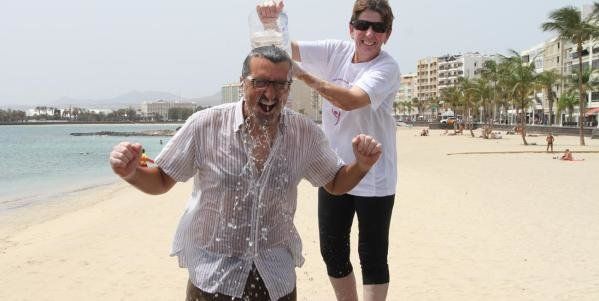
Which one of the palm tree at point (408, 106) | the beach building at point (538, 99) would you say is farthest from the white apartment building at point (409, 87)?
the beach building at point (538, 99)

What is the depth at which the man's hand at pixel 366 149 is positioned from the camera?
255 cm

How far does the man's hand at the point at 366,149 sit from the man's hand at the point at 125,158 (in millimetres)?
908

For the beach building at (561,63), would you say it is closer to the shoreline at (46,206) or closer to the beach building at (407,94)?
the shoreline at (46,206)

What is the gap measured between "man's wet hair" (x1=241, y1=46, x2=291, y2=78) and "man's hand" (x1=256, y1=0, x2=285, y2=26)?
51 cm

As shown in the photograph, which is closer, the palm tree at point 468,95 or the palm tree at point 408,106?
the palm tree at point 468,95

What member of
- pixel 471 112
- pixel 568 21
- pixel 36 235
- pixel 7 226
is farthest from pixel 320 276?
pixel 471 112

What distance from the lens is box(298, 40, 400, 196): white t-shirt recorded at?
11.3ft

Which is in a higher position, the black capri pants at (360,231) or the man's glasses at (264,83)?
the man's glasses at (264,83)

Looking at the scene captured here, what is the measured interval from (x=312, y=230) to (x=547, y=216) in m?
4.92

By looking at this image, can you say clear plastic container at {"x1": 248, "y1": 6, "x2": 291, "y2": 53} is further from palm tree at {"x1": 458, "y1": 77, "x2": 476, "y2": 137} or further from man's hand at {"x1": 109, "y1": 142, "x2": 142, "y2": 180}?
palm tree at {"x1": 458, "y1": 77, "x2": 476, "y2": 137}

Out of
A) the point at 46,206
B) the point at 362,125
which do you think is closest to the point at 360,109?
the point at 362,125

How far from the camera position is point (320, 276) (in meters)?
6.77

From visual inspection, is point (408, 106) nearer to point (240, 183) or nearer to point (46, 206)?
point (46, 206)

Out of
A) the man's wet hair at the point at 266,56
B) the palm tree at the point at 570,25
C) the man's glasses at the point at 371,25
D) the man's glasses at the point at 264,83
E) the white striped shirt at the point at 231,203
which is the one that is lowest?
the white striped shirt at the point at 231,203
